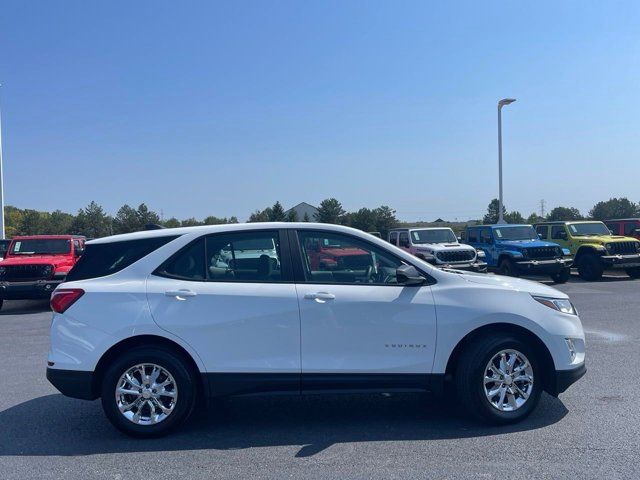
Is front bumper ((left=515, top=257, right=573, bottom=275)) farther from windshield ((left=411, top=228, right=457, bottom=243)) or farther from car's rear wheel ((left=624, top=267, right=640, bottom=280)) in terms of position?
car's rear wheel ((left=624, top=267, right=640, bottom=280))

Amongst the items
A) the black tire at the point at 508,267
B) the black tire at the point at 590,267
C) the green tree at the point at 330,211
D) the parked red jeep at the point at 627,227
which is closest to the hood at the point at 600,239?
the black tire at the point at 590,267

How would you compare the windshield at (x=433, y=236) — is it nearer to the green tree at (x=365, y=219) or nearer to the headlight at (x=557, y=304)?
the green tree at (x=365, y=219)

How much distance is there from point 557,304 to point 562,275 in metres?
14.4

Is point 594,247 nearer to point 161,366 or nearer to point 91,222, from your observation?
point 161,366

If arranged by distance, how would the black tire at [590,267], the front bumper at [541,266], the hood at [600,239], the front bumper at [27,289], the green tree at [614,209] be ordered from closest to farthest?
the front bumper at [27,289] → the front bumper at [541,266] → the black tire at [590,267] → the hood at [600,239] → the green tree at [614,209]

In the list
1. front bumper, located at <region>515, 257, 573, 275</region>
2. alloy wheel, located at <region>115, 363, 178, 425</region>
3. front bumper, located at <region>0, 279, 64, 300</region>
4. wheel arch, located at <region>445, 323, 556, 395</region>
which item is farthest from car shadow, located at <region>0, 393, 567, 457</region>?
front bumper, located at <region>515, 257, 573, 275</region>

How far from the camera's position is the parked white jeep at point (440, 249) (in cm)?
1786

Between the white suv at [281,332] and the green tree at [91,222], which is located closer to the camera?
the white suv at [281,332]

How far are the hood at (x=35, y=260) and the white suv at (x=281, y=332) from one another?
10028mm

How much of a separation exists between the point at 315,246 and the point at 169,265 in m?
1.30

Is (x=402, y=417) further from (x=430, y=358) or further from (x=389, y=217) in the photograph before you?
(x=389, y=217)

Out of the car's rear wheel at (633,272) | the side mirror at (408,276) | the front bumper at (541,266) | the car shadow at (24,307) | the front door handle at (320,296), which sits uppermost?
A: the side mirror at (408,276)

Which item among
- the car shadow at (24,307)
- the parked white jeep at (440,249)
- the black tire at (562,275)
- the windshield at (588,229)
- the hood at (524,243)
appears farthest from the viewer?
the windshield at (588,229)

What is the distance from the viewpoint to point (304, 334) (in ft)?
17.3
